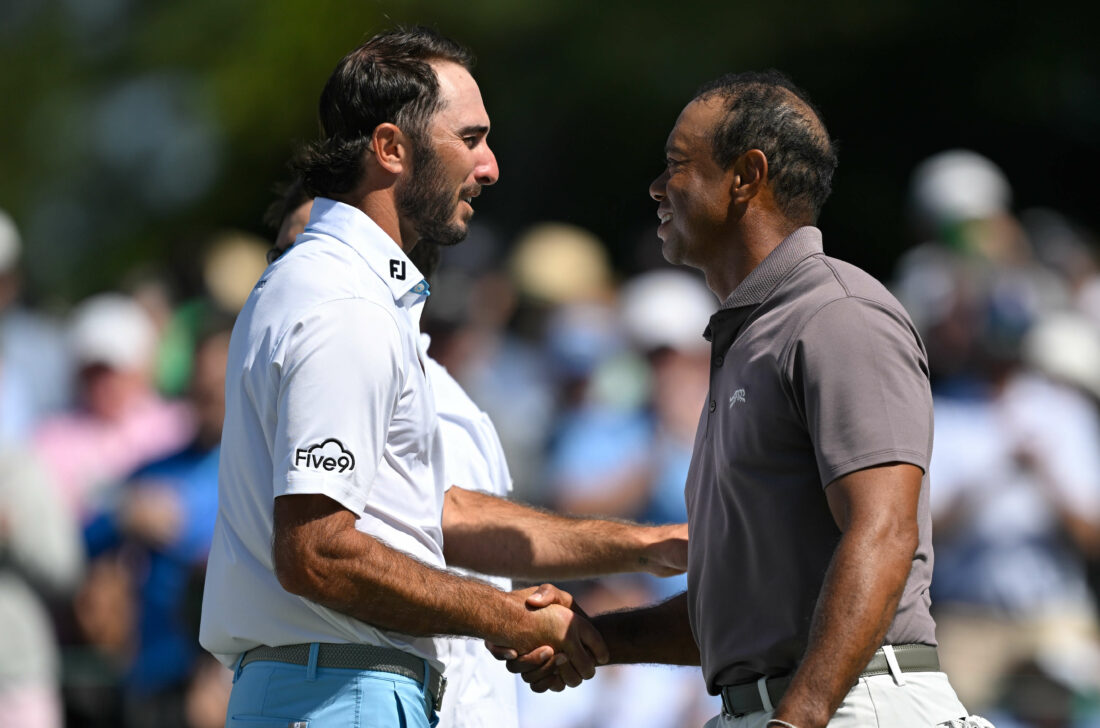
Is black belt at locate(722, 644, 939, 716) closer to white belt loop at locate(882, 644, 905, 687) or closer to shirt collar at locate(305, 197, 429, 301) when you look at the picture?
white belt loop at locate(882, 644, 905, 687)

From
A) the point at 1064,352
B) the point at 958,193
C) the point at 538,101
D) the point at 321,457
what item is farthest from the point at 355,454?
the point at 538,101

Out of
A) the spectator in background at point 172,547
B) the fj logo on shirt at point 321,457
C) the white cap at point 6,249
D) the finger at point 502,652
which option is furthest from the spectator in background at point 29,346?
the fj logo on shirt at point 321,457

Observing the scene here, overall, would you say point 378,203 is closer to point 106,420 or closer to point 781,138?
point 781,138

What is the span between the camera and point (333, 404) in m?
3.61

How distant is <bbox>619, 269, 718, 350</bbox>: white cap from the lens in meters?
8.23

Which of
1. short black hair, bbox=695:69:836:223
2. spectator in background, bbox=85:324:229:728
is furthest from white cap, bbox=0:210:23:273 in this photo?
short black hair, bbox=695:69:836:223

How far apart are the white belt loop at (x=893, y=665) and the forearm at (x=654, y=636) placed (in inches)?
34.5

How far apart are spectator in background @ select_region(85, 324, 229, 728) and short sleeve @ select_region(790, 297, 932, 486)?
4.58 metres

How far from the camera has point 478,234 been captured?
37.9 feet

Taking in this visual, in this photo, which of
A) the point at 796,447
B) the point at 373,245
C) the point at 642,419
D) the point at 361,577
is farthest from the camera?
the point at 642,419

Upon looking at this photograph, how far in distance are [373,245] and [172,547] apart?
4148 mm

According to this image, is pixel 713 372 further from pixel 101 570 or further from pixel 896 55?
pixel 896 55

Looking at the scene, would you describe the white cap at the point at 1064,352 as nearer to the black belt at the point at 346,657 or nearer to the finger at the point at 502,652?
the finger at the point at 502,652

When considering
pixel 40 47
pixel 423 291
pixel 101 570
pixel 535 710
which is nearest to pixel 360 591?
pixel 423 291
